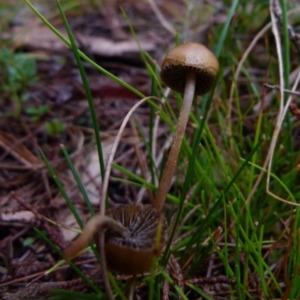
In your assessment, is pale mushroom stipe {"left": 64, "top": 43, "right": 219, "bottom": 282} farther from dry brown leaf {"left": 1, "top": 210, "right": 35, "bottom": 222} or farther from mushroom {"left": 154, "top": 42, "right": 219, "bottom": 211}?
dry brown leaf {"left": 1, "top": 210, "right": 35, "bottom": 222}

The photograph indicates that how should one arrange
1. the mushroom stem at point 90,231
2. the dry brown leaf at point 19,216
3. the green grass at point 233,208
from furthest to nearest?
the dry brown leaf at point 19,216 → the green grass at point 233,208 → the mushroom stem at point 90,231

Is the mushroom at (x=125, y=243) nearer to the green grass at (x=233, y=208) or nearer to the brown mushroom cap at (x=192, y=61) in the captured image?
the green grass at (x=233, y=208)

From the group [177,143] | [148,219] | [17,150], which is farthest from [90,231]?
[17,150]

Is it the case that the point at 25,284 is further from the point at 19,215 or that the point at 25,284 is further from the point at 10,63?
the point at 10,63

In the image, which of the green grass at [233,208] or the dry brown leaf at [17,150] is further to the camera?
the dry brown leaf at [17,150]

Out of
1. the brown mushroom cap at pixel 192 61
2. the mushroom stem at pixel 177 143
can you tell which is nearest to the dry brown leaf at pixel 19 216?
the mushroom stem at pixel 177 143

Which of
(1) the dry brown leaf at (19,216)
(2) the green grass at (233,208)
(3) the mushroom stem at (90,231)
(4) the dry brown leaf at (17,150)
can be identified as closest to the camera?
(3) the mushroom stem at (90,231)
